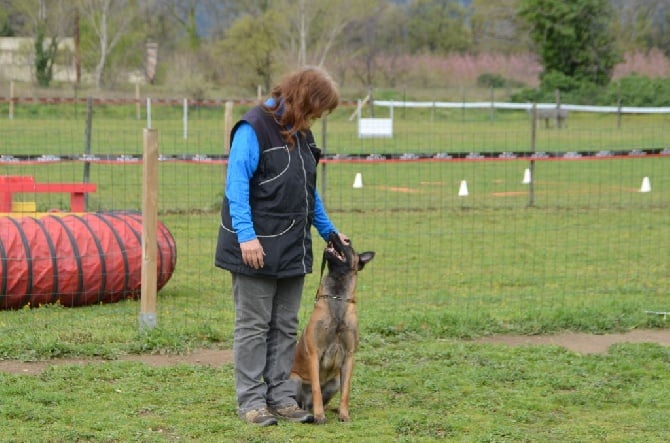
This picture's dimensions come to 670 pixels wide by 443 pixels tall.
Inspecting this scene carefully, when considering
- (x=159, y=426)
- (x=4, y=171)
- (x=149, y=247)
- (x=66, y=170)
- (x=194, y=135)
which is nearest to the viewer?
(x=159, y=426)

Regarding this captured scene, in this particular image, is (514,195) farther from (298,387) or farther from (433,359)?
(298,387)

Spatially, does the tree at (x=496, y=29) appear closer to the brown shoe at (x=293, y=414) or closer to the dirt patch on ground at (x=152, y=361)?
the dirt patch on ground at (x=152, y=361)

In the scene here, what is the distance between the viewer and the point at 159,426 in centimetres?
564

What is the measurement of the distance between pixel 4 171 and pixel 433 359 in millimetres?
13064

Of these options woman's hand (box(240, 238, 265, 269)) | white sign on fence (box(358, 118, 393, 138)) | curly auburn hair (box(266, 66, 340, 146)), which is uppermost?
white sign on fence (box(358, 118, 393, 138))

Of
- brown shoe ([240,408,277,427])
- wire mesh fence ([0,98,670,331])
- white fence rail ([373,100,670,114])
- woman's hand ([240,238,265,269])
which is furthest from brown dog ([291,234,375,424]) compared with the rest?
white fence rail ([373,100,670,114])

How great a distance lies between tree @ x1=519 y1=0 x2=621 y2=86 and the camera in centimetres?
4972

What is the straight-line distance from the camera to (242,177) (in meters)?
5.48

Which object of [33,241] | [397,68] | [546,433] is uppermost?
[397,68]

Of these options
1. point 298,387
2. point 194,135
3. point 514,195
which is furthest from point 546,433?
point 194,135

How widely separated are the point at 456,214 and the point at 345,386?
10.9 meters

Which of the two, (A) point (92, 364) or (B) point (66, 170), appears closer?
(A) point (92, 364)

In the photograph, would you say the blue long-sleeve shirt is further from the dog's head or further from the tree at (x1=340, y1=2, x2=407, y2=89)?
the tree at (x1=340, y1=2, x2=407, y2=89)

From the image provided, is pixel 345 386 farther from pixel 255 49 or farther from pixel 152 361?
pixel 255 49
